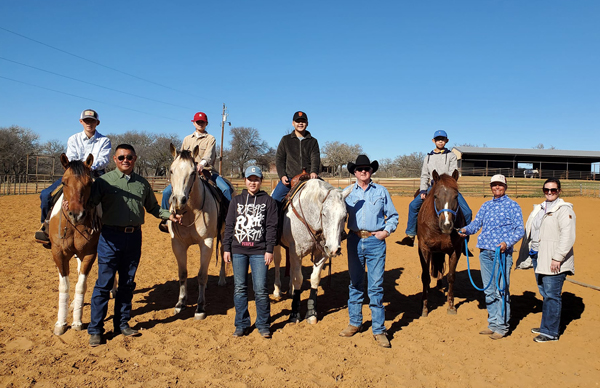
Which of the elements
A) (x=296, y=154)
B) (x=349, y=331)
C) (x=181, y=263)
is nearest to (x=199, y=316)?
(x=181, y=263)

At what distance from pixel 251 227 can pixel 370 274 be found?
1.64 m

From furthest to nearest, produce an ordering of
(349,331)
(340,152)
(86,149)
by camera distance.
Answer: (340,152) < (86,149) < (349,331)

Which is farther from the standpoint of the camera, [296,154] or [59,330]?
[296,154]

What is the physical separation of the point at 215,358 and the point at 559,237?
440 centimetres

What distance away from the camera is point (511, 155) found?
127 feet

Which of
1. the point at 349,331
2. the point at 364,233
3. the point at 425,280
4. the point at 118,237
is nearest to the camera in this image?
the point at 118,237

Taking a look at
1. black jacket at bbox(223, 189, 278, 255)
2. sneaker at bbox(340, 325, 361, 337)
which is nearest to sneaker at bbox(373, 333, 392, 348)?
sneaker at bbox(340, 325, 361, 337)

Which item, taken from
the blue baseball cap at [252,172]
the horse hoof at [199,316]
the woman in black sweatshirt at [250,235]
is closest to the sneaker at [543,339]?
the woman in black sweatshirt at [250,235]

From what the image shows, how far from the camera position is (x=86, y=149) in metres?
4.86

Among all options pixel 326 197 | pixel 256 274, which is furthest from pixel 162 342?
pixel 326 197

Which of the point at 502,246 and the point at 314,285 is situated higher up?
the point at 502,246

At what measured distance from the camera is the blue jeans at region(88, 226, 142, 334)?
13.4 feet

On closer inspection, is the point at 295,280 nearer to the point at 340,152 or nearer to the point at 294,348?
the point at 294,348

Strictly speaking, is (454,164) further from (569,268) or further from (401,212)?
(401,212)
